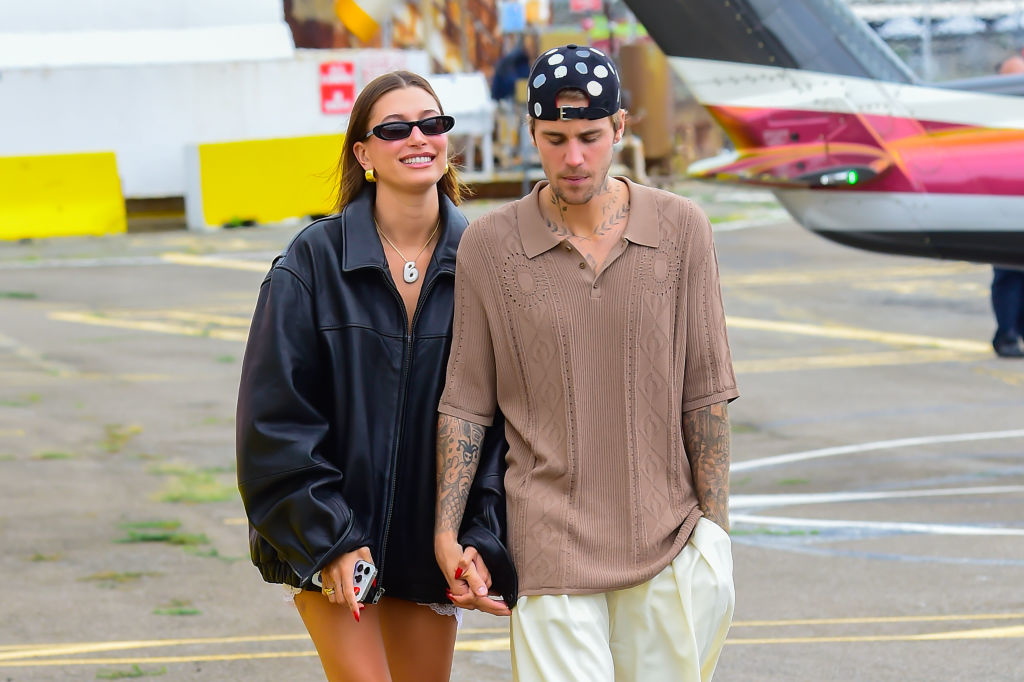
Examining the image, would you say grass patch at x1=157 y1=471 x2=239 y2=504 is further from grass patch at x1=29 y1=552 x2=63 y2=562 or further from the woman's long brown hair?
the woman's long brown hair

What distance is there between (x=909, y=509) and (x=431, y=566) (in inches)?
208

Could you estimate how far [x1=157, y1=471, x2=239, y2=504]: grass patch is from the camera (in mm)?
8602

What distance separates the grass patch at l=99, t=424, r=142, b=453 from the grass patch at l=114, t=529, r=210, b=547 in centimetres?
204

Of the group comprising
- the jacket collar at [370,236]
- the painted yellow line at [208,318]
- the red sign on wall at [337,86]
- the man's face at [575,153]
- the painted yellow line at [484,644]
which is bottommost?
the painted yellow line at [208,318]

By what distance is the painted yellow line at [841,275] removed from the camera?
57.3 feet

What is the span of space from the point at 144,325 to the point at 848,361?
21.2ft

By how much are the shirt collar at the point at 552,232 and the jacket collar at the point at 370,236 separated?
0.30 meters

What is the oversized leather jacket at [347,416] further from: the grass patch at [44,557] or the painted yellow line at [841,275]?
the painted yellow line at [841,275]

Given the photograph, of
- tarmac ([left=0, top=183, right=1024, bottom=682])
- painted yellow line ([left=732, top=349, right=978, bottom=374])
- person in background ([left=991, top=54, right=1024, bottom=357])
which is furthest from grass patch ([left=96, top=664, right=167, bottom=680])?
person in background ([left=991, top=54, right=1024, bottom=357])

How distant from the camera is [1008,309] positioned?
1283cm

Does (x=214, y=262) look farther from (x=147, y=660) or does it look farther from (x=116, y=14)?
(x=147, y=660)

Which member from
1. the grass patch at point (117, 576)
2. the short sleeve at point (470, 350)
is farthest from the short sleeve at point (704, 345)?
the grass patch at point (117, 576)

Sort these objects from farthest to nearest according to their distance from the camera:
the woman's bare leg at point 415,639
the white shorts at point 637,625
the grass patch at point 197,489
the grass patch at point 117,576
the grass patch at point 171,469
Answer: the grass patch at point 171,469, the grass patch at point 197,489, the grass patch at point 117,576, the woman's bare leg at point 415,639, the white shorts at point 637,625

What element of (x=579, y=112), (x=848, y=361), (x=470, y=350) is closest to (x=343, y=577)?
(x=470, y=350)
